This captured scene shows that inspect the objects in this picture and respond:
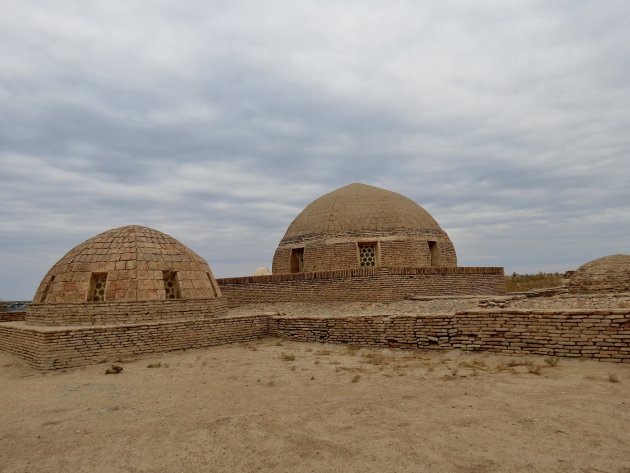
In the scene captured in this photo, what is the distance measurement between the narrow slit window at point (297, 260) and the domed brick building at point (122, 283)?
5.57 metres

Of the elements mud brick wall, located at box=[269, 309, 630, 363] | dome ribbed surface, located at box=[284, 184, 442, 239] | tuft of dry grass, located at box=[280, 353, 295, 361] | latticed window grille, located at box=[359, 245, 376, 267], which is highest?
dome ribbed surface, located at box=[284, 184, 442, 239]

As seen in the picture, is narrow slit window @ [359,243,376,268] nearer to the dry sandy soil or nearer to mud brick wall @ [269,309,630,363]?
mud brick wall @ [269,309,630,363]

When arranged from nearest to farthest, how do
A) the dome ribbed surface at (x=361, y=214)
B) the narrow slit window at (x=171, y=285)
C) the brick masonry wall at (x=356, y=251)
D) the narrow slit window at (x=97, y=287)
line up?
the narrow slit window at (x=97, y=287) → the narrow slit window at (x=171, y=285) → the brick masonry wall at (x=356, y=251) → the dome ribbed surface at (x=361, y=214)

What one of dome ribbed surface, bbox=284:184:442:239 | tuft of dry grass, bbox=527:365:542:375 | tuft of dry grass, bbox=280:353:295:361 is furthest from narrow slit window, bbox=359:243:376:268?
tuft of dry grass, bbox=527:365:542:375

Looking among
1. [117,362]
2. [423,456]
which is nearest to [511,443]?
[423,456]

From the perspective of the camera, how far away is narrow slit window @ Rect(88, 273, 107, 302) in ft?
35.9

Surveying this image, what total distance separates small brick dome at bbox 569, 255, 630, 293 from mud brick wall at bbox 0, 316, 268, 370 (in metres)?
11.5

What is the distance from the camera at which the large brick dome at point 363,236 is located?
16.2 m

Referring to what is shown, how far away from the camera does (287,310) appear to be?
46.6ft

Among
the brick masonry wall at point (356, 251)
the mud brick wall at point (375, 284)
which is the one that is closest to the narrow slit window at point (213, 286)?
the mud brick wall at point (375, 284)

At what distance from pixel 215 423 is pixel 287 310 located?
904 centimetres

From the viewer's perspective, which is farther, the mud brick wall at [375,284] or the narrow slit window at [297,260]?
the narrow slit window at [297,260]

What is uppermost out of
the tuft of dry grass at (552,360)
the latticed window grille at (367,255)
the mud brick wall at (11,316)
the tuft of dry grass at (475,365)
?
the latticed window grille at (367,255)

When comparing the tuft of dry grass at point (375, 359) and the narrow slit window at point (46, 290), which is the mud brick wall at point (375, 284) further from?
the narrow slit window at point (46, 290)
